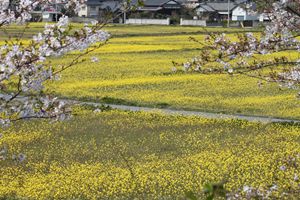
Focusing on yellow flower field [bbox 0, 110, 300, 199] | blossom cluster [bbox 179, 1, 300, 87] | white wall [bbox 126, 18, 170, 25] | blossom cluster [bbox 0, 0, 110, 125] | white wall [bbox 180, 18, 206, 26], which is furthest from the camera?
white wall [bbox 126, 18, 170, 25]

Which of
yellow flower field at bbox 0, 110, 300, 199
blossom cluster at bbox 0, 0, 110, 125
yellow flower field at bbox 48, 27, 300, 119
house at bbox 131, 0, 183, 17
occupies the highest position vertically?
house at bbox 131, 0, 183, 17

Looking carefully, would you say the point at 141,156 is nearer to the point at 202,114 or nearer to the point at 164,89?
the point at 202,114

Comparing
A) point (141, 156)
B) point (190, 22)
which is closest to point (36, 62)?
point (141, 156)

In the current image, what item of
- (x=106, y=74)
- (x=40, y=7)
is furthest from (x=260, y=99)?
(x=40, y=7)

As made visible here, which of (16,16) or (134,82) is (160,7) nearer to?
(134,82)

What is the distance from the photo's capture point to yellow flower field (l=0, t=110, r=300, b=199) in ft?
34.6

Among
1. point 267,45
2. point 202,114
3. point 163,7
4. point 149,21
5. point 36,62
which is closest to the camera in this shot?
point 36,62

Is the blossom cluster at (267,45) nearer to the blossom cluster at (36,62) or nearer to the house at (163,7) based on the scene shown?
the blossom cluster at (36,62)

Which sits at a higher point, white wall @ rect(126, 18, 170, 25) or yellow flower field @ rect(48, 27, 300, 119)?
white wall @ rect(126, 18, 170, 25)

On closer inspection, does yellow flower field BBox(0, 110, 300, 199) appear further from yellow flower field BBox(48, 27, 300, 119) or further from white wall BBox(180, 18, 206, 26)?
white wall BBox(180, 18, 206, 26)

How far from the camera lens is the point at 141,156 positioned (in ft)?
42.5

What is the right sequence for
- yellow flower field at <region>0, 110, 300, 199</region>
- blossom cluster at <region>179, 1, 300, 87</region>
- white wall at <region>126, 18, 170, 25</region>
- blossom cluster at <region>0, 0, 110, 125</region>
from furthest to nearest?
white wall at <region>126, 18, 170, 25</region>, yellow flower field at <region>0, 110, 300, 199</region>, blossom cluster at <region>179, 1, 300, 87</region>, blossom cluster at <region>0, 0, 110, 125</region>

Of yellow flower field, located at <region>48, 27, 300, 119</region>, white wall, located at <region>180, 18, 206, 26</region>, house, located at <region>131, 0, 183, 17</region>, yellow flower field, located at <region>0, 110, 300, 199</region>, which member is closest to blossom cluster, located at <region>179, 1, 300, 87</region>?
yellow flower field, located at <region>0, 110, 300, 199</region>

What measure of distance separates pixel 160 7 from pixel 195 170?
84339mm
